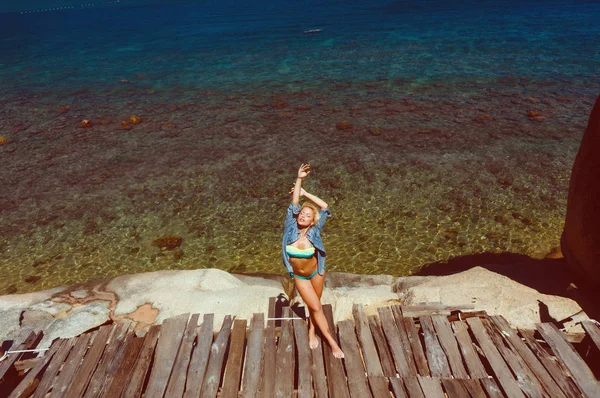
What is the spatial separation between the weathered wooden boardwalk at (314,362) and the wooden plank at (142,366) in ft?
0.06

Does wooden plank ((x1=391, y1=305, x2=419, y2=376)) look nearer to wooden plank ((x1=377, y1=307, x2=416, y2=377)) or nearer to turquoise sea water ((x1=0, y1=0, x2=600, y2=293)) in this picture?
wooden plank ((x1=377, y1=307, x2=416, y2=377))

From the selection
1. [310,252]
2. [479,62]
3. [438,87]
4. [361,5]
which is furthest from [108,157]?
[361,5]

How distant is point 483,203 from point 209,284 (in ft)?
30.8

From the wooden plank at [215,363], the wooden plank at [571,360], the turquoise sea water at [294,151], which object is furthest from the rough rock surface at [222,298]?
the wooden plank at [215,363]

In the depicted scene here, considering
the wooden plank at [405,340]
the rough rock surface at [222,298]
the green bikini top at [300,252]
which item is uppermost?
the green bikini top at [300,252]

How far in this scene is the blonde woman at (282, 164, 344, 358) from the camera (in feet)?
19.5

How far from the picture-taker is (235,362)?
20.3 feet

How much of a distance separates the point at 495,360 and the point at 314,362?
279cm

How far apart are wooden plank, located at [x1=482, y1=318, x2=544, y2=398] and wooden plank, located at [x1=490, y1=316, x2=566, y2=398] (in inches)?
2.4

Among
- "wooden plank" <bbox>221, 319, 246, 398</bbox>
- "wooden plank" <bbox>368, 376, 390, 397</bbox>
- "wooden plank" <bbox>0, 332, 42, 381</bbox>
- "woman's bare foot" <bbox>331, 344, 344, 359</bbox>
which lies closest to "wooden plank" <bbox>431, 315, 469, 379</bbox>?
"wooden plank" <bbox>368, 376, 390, 397</bbox>

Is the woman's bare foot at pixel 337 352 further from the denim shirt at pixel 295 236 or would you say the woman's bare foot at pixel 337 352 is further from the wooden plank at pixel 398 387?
the denim shirt at pixel 295 236

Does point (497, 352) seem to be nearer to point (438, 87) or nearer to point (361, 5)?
point (438, 87)

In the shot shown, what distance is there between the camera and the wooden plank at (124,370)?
5.84m

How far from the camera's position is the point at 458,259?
11016 millimetres
